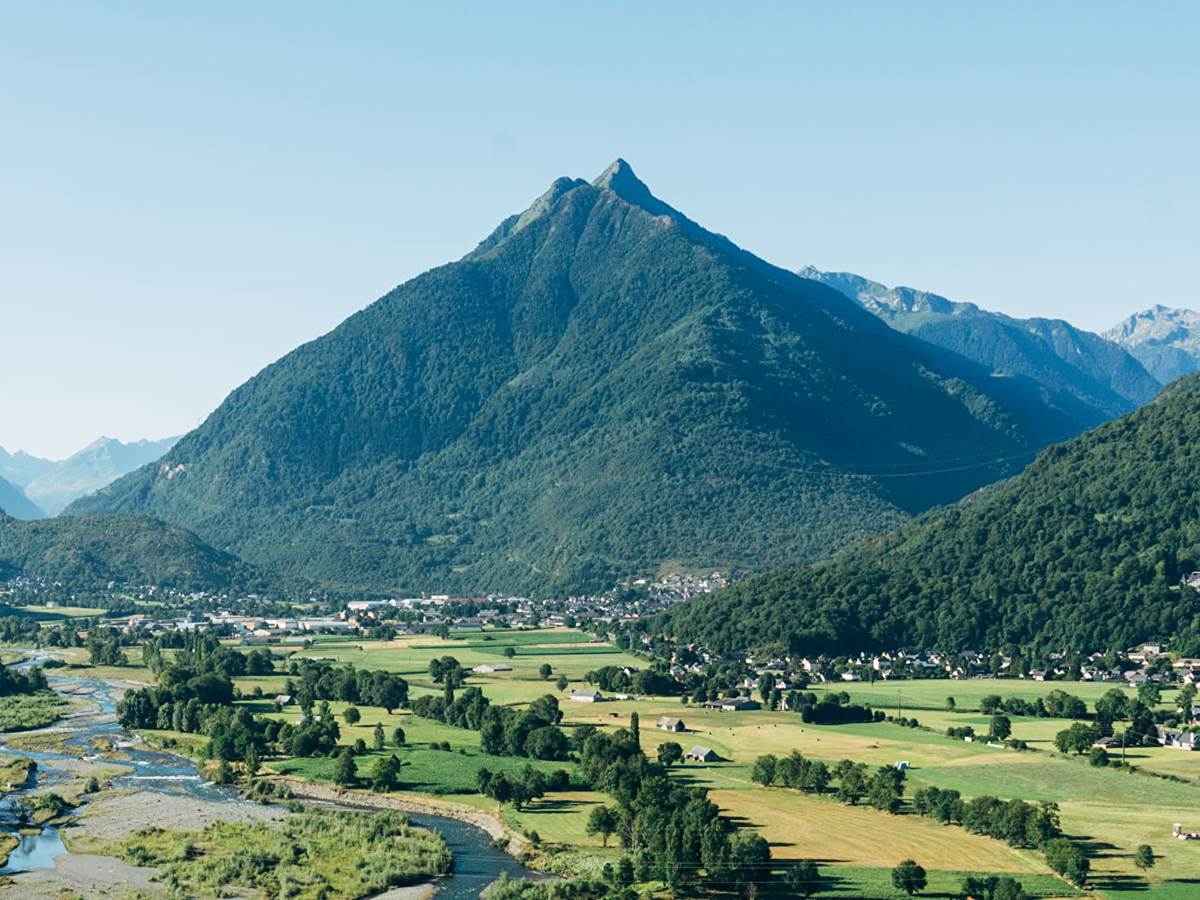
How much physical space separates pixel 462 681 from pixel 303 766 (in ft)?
151

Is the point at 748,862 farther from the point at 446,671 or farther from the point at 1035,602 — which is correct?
the point at 1035,602

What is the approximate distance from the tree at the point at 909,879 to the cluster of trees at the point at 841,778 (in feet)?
61.0

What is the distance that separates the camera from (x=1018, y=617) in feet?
597

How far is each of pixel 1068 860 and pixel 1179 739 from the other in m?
44.3

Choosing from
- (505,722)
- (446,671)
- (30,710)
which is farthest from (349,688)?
(505,722)

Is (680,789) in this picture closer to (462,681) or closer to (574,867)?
(574,867)

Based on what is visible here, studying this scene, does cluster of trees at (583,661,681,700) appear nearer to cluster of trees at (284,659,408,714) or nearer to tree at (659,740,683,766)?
cluster of trees at (284,659,408,714)

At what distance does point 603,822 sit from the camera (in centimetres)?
9200

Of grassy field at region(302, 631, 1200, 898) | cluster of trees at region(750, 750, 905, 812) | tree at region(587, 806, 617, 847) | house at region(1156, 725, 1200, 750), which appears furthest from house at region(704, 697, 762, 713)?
tree at region(587, 806, 617, 847)

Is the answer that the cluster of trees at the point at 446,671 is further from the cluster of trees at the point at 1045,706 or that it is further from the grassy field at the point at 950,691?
the cluster of trees at the point at 1045,706

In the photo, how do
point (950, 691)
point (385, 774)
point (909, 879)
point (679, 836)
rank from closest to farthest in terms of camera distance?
point (909, 879), point (679, 836), point (385, 774), point (950, 691)

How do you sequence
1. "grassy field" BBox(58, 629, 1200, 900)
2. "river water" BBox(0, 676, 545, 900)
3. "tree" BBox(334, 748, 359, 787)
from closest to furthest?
"grassy field" BBox(58, 629, 1200, 900) → "river water" BBox(0, 676, 545, 900) → "tree" BBox(334, 748, 359, 787)

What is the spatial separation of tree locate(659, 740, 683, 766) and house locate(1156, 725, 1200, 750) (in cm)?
A: 3822

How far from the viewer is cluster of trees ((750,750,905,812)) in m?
99.5
